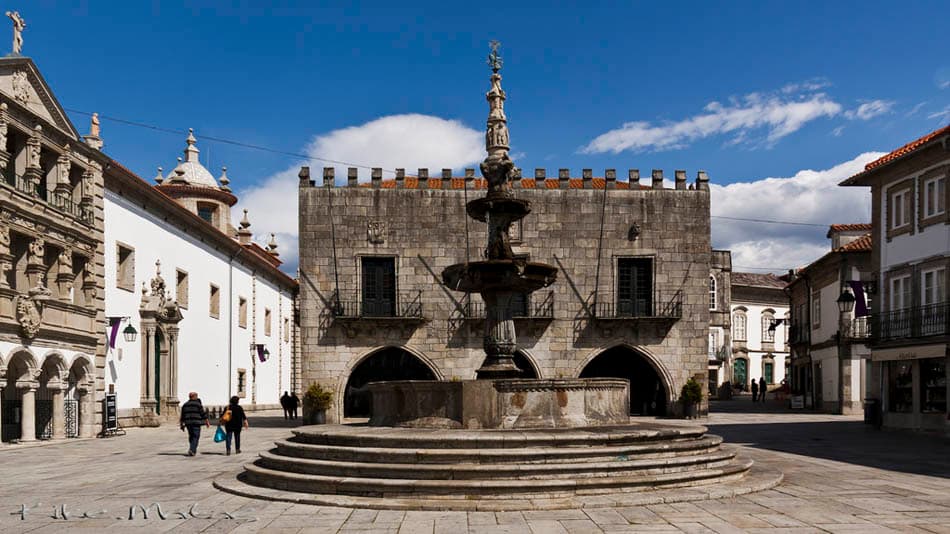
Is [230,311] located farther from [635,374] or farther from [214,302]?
[635,374]

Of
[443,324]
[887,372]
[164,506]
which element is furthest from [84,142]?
[887,372]

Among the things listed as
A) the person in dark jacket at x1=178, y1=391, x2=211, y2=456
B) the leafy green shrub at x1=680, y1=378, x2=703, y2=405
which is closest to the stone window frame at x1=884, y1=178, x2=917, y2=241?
the leafy green shrub at x1=680, y1=378, x2=703, y2=405

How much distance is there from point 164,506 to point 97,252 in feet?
54.3

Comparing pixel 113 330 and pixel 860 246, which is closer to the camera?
pixel 113 330

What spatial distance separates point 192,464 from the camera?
52.5 feet

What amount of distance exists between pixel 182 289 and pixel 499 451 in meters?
24.5

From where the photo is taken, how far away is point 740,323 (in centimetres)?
6022

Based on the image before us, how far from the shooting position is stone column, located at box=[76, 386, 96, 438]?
2431cm

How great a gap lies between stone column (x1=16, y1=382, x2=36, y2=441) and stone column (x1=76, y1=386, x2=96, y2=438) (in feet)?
7.55

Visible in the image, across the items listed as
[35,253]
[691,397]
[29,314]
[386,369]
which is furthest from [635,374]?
[35,253]

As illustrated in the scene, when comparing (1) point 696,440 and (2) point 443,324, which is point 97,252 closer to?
(2) point 443,324

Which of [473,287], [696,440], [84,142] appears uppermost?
[84,142]

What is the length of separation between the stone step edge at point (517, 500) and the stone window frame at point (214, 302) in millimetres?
25737

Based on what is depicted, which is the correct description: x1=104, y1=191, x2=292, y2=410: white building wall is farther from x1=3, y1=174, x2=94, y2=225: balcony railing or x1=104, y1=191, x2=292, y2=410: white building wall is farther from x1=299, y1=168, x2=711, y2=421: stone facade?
x1=299, y1=168, x2=711, y2=421: stone facade
